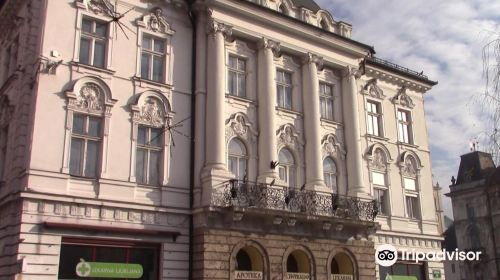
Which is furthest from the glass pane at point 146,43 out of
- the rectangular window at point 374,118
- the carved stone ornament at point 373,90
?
the rectangular window at point 374,118

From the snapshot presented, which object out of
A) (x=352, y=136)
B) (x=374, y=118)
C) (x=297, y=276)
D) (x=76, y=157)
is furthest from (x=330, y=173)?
(x=76, y=157)

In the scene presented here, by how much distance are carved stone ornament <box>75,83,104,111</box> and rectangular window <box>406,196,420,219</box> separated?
18.0 m

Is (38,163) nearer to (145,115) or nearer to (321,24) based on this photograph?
(145,115)

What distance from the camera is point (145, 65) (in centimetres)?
2256

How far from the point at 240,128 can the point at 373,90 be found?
10.3 m

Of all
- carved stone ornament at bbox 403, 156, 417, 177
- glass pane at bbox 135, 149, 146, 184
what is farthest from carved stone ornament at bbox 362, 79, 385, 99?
glass pane at bbox 135, 149, 146, 184

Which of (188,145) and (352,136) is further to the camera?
(352,136)

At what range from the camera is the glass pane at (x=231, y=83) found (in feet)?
80.5

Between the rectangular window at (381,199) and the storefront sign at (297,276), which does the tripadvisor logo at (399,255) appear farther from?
the storefront sign at (297,276)

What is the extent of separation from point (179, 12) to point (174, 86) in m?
3.54

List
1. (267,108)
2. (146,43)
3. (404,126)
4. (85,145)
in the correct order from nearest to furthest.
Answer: (85,145) → (146,43) → (267,108) → (404,126)

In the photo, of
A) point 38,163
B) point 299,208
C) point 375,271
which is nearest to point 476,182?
point 375,271

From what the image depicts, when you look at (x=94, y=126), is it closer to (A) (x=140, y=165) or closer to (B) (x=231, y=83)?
(A) (x=140, y=165)

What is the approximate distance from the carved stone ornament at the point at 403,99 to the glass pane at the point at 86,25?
59.1 feet
